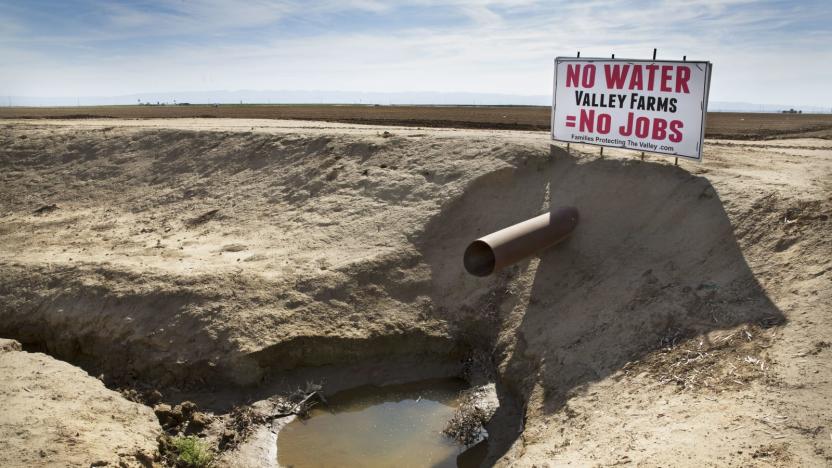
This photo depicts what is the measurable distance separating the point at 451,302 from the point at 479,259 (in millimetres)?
1437

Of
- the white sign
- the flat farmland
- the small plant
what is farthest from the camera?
the flat farmland

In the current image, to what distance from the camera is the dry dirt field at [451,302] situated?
239 inches

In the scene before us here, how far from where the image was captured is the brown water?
7312 millimetres

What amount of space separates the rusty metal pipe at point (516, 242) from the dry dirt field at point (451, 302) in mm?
550

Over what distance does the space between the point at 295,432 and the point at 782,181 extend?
8394 millimetres

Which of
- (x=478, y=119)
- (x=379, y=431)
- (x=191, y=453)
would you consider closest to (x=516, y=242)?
(x=379, y=431)

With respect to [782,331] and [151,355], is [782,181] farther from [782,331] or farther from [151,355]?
[151,355]

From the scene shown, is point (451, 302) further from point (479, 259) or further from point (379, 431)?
point (379, 431)

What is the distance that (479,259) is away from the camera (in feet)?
28.6

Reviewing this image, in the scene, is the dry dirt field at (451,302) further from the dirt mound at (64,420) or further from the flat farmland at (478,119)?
the flat farmland at (478,119)

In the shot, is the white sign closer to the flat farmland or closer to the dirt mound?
the dirt mound

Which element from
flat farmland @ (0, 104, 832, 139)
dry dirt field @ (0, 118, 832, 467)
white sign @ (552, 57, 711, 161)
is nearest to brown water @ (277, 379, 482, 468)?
dry dirt field @ (0, 118, 832, 467)

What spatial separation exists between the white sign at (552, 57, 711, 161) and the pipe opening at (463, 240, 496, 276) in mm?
3808

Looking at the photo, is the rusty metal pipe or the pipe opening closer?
the rusty metal pipe
